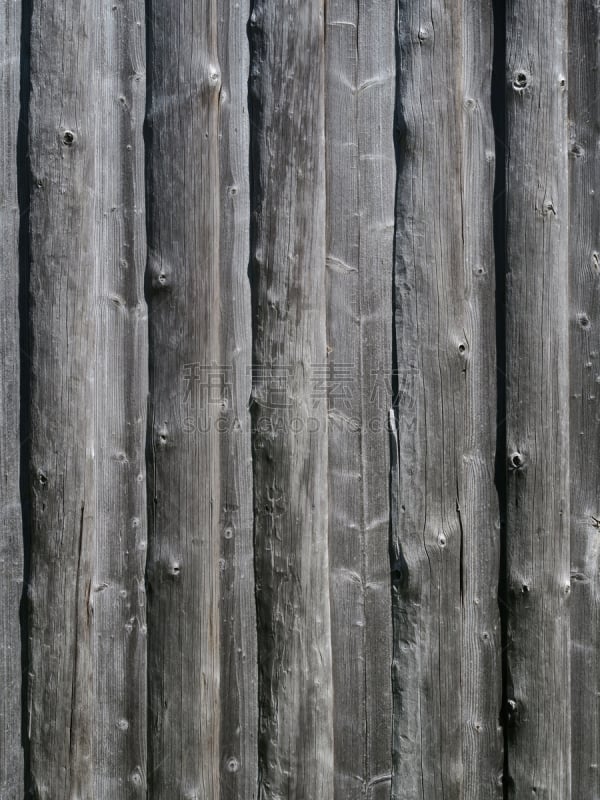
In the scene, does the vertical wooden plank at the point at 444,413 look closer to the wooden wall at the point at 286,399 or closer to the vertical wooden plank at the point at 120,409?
the wooden wall at the point at 286,399

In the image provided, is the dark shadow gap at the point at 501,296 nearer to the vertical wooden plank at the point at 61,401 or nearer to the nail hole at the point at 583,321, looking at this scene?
the nail hole at the point at 583,321

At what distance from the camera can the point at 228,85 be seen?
2051 millimetres

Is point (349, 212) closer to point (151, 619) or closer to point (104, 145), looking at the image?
point (104, 145)

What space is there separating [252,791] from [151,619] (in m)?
0.64

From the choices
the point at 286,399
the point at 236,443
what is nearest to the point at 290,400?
the point at 286,399

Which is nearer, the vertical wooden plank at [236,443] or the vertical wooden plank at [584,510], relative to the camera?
the vertical wooden plank at [236,443]

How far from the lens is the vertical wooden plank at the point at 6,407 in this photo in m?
2.07

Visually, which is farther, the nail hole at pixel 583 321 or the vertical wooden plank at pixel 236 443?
the nail hole at pixel 583 321

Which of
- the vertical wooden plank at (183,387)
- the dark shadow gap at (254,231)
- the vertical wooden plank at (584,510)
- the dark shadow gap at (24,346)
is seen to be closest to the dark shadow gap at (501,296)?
the vertical wooden plank at (584,510)

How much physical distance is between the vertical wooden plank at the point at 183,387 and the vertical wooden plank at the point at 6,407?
446 millimetres

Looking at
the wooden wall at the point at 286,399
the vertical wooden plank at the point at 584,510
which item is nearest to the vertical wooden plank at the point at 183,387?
the wooden wall at the point at 286,399

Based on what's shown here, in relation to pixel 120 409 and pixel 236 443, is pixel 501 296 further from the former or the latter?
pixel 120 409

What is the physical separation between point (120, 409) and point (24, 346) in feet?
1.22

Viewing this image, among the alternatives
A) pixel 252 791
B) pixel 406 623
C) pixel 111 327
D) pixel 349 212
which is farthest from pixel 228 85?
pixel 252 791
